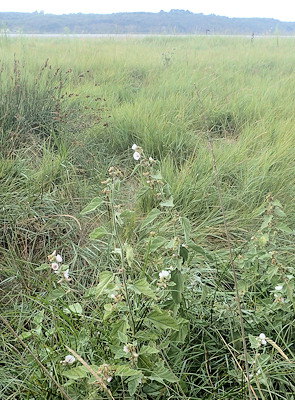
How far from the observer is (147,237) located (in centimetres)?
229

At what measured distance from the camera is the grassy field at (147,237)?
136 centimetres

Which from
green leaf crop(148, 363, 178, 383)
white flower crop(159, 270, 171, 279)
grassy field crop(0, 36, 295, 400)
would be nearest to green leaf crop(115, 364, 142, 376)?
grassy field crop(0, 36, 295, 400)

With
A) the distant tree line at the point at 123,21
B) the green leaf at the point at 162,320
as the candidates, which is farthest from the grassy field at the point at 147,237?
the distant tree line at the point at 123,21

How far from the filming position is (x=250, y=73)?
5.82 metres

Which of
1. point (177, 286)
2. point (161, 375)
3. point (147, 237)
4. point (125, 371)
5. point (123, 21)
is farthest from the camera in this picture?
point (123, 21)

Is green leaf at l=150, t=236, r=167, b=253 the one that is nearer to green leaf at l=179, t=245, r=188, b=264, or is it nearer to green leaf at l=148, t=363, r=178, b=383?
green leaf at l=179, t=245, r=188, b=264

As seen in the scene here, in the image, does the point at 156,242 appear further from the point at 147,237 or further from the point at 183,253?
the point at 147,237

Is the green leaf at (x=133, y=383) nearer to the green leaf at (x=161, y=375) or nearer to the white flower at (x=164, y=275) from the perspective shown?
the green leaf at (x=161, y=375)

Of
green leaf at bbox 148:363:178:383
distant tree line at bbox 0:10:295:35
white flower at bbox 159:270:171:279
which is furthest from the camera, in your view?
distant tree line at bbox 0:10:295:35

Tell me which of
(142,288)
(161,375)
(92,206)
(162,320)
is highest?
(92,206)

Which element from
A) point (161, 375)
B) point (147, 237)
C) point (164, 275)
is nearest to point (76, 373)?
point (161, 375)

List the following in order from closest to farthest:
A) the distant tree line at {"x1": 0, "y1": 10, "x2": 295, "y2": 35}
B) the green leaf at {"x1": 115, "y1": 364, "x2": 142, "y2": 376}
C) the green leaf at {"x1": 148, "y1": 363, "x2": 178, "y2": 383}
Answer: the green leaf at {"x1": 115, "y1": 364, "x2": 142, "y2": 376}, the green leaf at {"x1": 148, "y1": 363, "x2": 178, "y2": 383}, the distant tree line at {"x1": 0, "y1": 10, "x2": 295, "y2": 35}

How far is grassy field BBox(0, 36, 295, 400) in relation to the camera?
1.36 meters

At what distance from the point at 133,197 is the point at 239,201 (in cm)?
59
